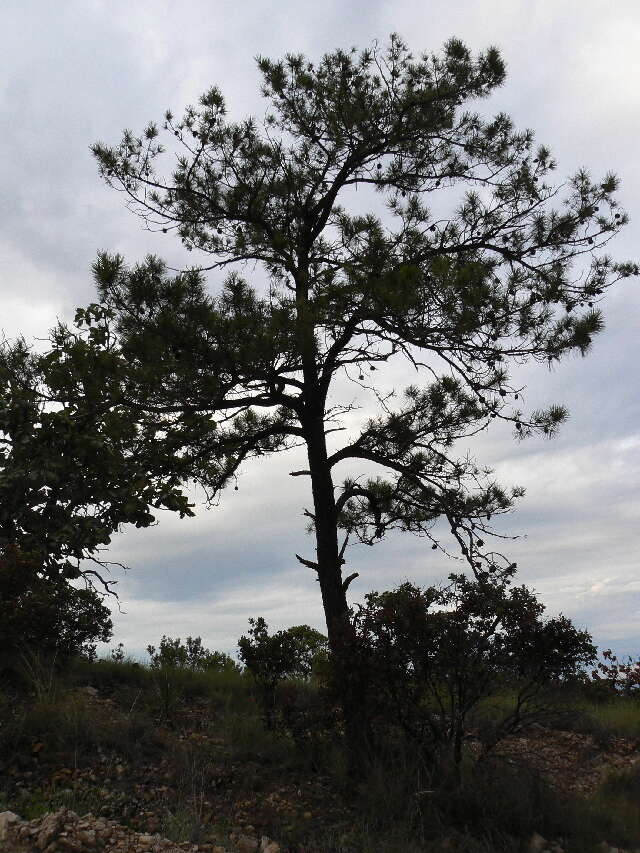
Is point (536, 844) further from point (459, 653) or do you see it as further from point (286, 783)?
point (286, 783)

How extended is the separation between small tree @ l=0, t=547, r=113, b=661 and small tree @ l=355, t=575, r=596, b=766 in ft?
10.1

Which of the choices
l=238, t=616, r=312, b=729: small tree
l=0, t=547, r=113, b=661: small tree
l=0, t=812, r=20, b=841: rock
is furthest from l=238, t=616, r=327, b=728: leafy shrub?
l=0, t=812, r=20, b=841: rock

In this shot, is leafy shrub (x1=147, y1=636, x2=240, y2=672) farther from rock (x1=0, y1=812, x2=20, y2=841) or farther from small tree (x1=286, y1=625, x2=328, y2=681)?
rock (x1=0, y1=812, x2=20, y2=841)

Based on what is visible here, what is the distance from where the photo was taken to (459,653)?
6504mm

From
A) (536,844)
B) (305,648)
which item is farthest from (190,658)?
(536,844)

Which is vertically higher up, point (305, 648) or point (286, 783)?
point (305, 648)

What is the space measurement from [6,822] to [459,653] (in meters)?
3.70

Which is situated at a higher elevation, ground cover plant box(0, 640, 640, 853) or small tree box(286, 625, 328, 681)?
small tree box(286, 625, 328, 681)

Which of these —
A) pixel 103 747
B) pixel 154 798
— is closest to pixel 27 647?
pixel 103 747

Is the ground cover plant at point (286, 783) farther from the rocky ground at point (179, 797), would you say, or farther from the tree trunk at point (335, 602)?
the tree trunk at point (335, 602)

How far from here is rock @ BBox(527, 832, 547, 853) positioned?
19.3ft

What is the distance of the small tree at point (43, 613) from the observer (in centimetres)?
786

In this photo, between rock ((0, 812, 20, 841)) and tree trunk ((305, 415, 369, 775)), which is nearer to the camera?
rock ((0, 812, 20, 841))

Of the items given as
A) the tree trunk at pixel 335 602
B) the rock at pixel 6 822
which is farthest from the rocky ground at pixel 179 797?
the tree trunk at pixel 335 602
